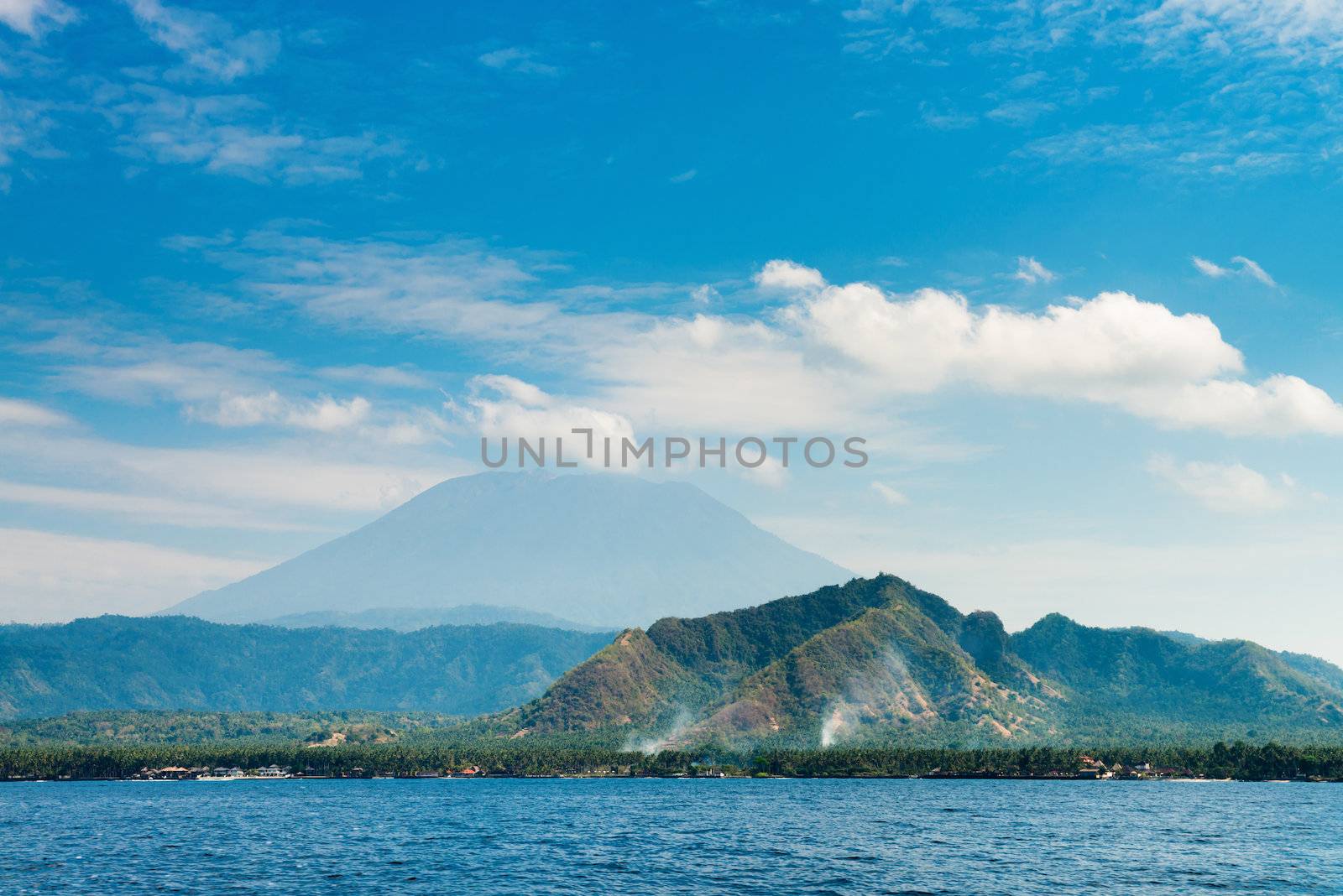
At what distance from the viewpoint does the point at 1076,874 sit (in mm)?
148000

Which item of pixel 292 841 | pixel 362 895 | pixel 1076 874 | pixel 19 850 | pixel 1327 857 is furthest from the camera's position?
pixel 292 841

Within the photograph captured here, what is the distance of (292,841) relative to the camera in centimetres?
19500

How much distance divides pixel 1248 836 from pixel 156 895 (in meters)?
165

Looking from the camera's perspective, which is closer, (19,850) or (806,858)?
(806,858)

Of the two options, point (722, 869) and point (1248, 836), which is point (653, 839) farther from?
point (1248, 836)

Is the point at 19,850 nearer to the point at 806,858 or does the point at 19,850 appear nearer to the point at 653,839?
the point at 653,839

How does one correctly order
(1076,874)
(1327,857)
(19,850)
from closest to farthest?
1. (1076,874)
2. (1327,857)
3. (19,850)

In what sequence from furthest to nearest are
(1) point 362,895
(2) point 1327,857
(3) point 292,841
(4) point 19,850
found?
(3) point 292,841
(4) point 19,850
(2) point 1327,857
(1) point 362,895

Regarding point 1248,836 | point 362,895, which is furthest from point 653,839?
point 1248,836

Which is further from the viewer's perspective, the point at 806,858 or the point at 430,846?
the point at 430,846

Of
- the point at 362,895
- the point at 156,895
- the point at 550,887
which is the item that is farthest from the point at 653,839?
the point at 156,895

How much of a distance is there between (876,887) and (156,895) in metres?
84.8

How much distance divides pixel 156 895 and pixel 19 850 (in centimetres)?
6457

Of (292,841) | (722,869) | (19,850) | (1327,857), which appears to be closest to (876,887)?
(722,869)
